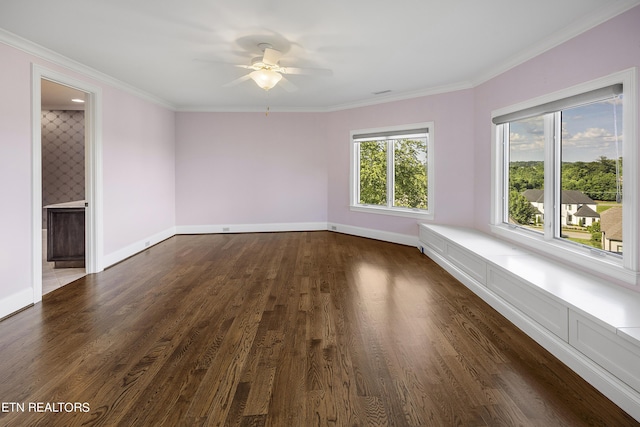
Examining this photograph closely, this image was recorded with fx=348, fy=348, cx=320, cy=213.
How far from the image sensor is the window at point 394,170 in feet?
18.8

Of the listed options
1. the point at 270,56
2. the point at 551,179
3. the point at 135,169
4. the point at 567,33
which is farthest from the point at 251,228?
the point at 567,33

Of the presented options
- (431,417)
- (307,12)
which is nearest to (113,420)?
(431,417)

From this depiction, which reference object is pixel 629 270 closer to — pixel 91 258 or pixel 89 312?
pixel 89 312

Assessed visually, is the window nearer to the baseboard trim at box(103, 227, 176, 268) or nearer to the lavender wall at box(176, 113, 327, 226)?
the lavender wall at box(176, 113, 327, 226)

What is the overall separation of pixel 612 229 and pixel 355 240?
404cm

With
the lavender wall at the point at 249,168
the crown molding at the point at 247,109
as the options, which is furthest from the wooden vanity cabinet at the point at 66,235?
the crown molding at the point at 247,109

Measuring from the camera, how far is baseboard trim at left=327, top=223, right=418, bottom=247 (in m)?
5.95

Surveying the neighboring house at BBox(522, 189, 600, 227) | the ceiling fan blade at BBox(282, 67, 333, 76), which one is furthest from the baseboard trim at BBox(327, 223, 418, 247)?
the ceiling fan blade at BBox(282, 67, 333, 76)

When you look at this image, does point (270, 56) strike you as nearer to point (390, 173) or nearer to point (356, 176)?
point (390, 173)

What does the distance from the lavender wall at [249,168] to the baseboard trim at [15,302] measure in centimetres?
382

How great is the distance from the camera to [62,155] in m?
7.29

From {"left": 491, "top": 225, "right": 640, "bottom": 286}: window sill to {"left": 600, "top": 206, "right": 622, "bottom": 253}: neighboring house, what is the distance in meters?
0.09

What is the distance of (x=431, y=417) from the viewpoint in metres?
1.75

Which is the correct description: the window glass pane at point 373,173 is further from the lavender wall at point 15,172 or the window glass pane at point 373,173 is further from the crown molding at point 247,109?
the lavender wall at point 15,172
